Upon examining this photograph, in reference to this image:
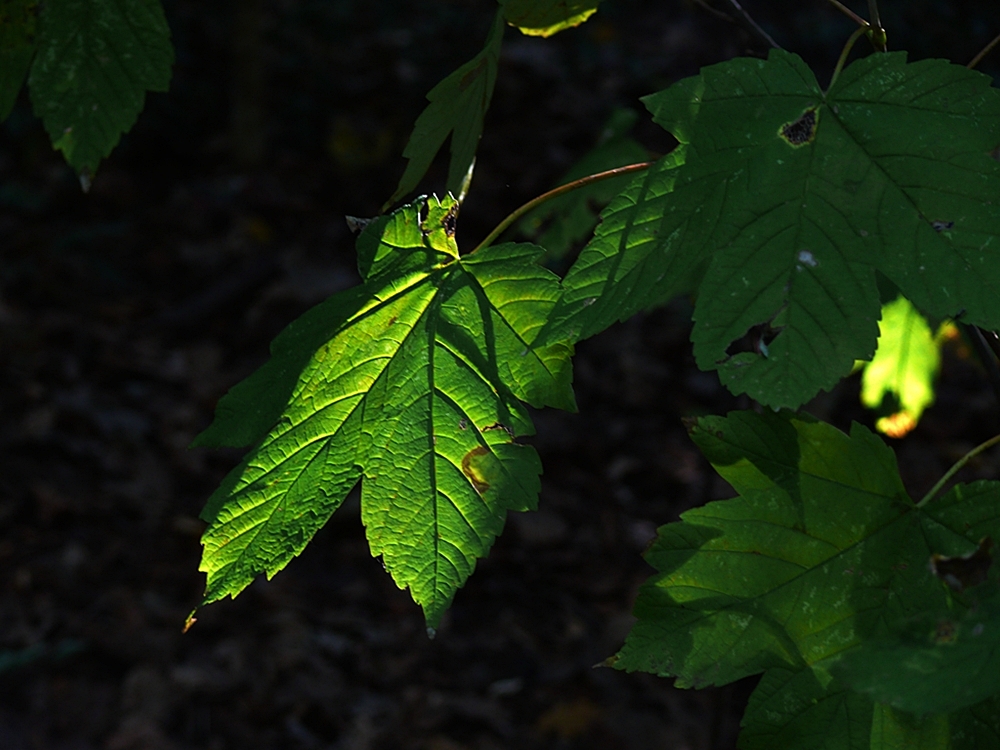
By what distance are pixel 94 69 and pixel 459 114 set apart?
17.9 inches

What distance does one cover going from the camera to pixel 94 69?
1047 mm

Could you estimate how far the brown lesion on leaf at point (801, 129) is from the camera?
0.75 metres

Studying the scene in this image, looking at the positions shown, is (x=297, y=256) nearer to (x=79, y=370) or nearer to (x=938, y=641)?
(x=79, y=370)

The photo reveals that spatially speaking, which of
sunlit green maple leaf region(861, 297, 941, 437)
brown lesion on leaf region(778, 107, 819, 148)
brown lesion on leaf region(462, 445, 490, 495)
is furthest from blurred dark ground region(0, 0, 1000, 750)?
brown lesion on leaf region(462, 445, 490, 495)

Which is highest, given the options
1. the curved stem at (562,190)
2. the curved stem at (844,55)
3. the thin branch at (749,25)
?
the curved stem at (844,55)

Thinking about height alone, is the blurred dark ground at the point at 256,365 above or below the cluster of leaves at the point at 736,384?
below

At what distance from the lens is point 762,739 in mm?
763

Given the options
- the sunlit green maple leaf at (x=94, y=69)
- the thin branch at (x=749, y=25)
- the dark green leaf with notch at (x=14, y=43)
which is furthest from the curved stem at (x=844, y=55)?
the dark green leaf with notch at (x=14, y=43)

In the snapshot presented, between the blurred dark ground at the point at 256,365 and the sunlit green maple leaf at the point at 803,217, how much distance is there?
424 millimetres

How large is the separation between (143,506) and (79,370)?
2.55 ft

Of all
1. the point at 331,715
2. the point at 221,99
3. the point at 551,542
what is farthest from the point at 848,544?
the point at 221,99

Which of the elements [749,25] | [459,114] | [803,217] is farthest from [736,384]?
[749,25]

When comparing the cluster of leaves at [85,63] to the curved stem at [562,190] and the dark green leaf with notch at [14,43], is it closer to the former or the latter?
the dark green leaf with notch at [14,43]

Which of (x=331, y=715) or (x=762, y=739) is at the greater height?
(x=762, y=739)
